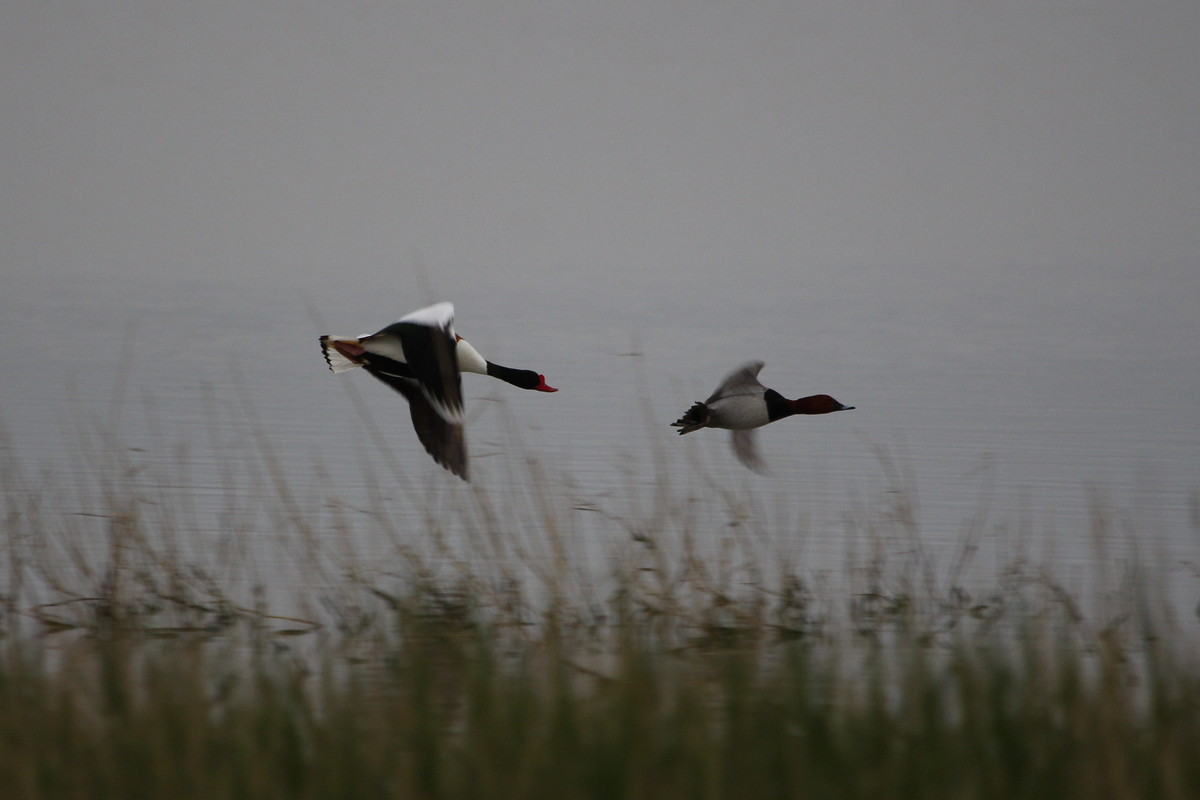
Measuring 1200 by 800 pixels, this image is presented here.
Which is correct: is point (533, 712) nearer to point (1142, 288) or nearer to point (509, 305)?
point (509, 305)

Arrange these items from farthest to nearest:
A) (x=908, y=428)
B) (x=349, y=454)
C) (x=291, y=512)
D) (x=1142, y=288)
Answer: (x=1142, y=288) < (x=908, y=428) < (x=349, y=454) < (x=291, y=512)

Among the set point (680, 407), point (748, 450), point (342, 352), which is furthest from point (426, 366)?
point (680, 407)

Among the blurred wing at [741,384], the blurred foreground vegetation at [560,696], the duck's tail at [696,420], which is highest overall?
the blurred wing at [741,384]

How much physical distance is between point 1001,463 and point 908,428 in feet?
5.34

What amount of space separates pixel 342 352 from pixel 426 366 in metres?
0.70

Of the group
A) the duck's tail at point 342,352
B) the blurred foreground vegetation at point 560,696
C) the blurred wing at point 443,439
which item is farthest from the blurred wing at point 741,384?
the duck's tail at point 342,352

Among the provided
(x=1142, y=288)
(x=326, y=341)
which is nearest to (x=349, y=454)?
(x=326, y=341)

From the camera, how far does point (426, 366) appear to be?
18.5 feet

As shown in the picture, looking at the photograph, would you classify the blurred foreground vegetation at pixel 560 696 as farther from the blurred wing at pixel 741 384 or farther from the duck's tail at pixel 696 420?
the blurred wing at pixel 741 384

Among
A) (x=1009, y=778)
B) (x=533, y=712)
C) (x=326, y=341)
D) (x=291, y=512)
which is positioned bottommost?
(x=1009, y=778)

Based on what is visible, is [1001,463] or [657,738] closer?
[657,738]

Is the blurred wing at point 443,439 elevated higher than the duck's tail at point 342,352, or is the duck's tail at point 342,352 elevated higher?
the duck's tail at point 342,352

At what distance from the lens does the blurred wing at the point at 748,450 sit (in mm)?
6423

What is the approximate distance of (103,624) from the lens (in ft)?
18.4
